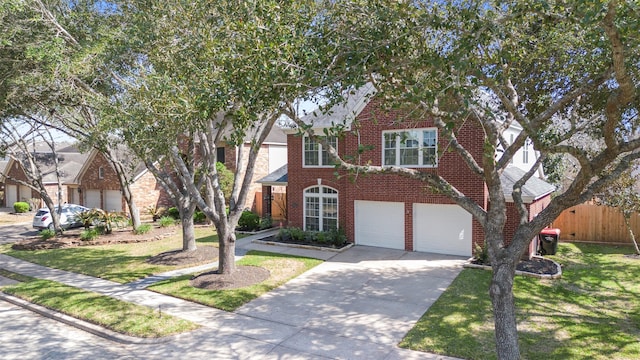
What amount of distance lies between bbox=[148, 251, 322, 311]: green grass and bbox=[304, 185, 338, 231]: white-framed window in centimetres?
329

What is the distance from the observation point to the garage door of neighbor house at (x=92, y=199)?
26.7m

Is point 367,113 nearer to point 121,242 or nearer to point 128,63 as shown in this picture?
point 128,63

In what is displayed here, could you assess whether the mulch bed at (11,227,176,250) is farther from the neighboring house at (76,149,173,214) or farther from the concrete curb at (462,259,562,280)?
the concrete curb at (462,259,562,280)

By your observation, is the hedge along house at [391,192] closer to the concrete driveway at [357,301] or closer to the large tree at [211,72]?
the concrete driveway at [357,301]

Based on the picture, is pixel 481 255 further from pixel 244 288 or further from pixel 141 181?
pixel 141 181

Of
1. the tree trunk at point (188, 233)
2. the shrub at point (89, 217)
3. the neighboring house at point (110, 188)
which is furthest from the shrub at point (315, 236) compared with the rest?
the neighboring house at point (110, 188)

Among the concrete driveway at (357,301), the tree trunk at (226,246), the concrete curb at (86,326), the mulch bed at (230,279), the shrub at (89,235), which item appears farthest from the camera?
the shrub at (89,235)

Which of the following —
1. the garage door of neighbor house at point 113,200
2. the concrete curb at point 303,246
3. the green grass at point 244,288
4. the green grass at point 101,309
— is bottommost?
the green grass at point 101,309

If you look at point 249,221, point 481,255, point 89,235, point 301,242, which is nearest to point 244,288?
point 301,242

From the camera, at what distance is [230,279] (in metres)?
11.2

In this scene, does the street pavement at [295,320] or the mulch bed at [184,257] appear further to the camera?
the mulch bed at [184,257]

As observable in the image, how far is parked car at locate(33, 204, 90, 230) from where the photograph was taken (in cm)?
2066

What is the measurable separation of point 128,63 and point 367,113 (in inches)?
334

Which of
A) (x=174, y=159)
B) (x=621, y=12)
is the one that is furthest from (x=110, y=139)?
(x=621, y=12)
